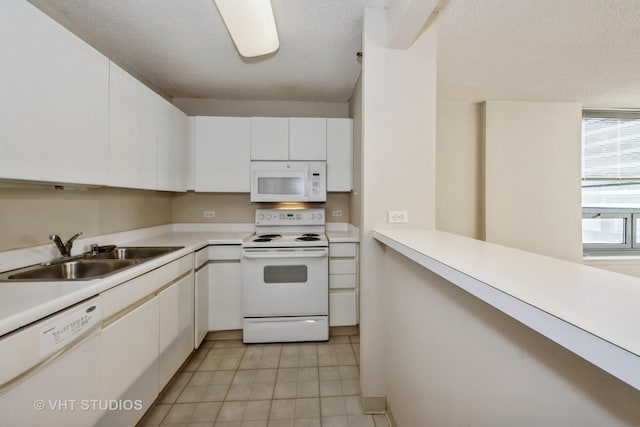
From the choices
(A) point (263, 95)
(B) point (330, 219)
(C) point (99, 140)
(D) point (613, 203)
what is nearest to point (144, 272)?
(C) point (99, 140)

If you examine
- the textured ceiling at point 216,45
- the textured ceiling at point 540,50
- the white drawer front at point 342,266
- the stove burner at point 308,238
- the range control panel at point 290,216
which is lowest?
the white drawer front at point 342,266

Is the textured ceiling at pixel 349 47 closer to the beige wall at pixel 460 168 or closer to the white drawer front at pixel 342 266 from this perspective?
the beige wall at pixel 460 168

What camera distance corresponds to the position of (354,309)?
249cm

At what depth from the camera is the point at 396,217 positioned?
164cm

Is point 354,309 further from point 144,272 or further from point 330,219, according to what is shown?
point 144,272

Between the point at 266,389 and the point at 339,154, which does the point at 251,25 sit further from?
the point at 266,389

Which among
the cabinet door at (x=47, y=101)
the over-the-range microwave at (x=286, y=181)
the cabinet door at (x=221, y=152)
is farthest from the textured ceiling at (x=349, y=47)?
the over-the-range microwave at (x=286, y=181)

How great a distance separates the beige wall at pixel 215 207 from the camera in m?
2.98

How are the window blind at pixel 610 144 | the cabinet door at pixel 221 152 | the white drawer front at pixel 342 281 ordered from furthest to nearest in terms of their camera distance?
the window blind at pixel 610 144 < the cabinet door at pixel 221 152 < the white drawer front at pixel 342 281

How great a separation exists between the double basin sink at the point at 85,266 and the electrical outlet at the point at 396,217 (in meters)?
1.46

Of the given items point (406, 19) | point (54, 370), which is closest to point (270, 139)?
point (406, 19)

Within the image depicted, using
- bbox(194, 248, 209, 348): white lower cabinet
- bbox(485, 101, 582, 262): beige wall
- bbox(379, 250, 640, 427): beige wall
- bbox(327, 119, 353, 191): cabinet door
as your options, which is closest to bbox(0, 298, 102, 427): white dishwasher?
bbox(194, 248, 209, 348): white lower cabinet

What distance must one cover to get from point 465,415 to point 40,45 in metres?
2.17

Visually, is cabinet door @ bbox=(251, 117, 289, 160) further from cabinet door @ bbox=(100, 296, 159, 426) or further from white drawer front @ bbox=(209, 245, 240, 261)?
cabinet door @ bbox=(100, 296, 159, 426)
